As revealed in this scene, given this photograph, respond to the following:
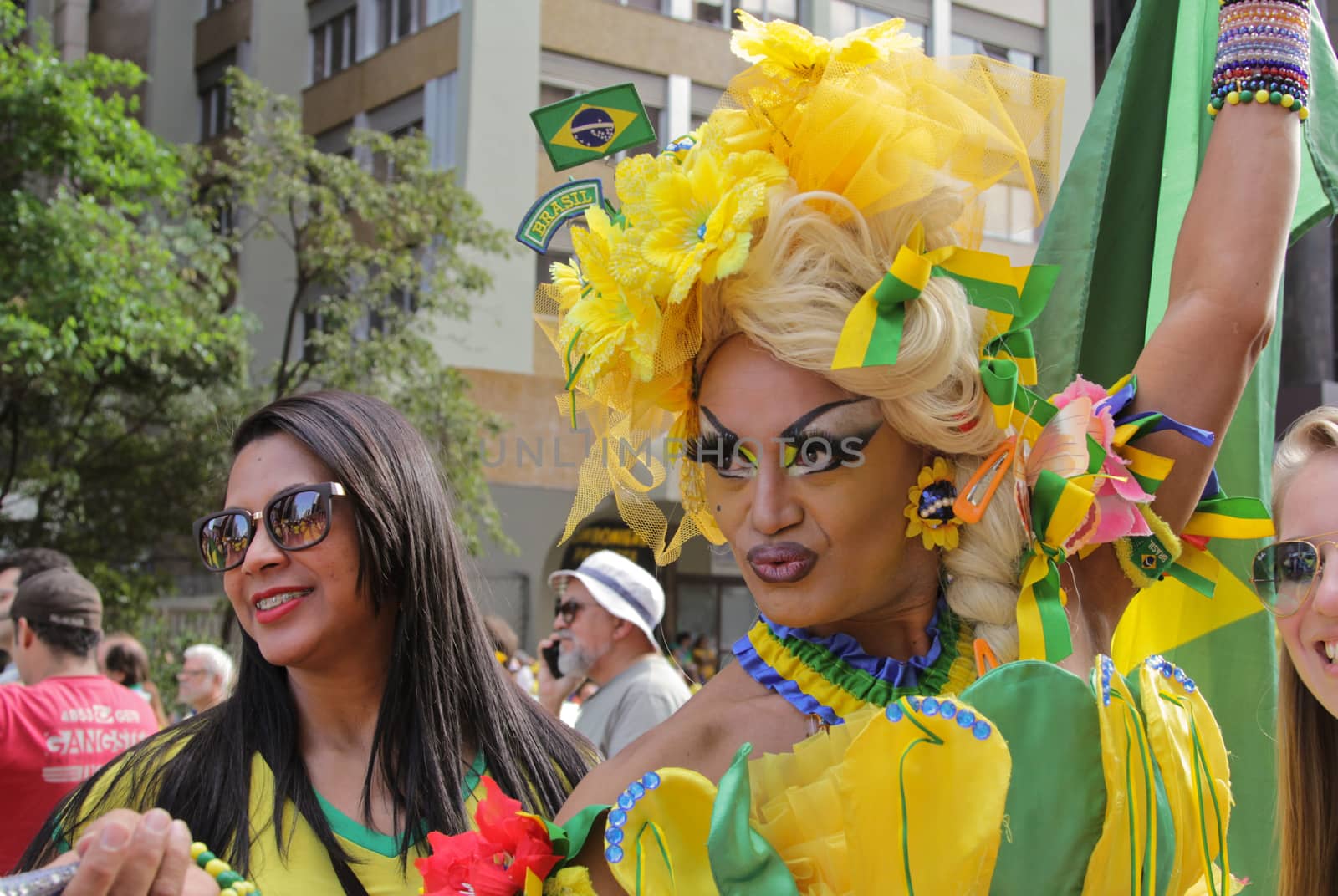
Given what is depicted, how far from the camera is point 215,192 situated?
1181 centimetres

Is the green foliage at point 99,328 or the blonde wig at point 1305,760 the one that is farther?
the green foliage at point 99,328

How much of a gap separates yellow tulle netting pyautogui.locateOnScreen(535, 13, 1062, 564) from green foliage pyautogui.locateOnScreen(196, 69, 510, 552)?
9746 mm

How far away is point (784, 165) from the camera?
1.65 meters

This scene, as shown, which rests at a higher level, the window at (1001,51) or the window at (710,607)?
the window at (1001,51)

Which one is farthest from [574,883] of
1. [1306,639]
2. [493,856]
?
[1306,639]

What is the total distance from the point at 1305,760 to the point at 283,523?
5.44ft

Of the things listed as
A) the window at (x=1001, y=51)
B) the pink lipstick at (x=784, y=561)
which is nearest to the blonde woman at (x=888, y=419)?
the pink lipstick at (x=784, y=561)

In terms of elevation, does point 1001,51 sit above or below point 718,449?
above

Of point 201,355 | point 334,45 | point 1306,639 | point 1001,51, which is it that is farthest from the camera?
point 334,45

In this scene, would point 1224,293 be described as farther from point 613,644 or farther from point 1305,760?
point 613,644

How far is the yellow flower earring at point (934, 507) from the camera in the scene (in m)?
1.59

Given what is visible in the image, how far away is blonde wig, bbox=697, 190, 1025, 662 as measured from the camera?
61.1 inches

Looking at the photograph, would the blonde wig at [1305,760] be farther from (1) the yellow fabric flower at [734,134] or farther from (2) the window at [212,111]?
(2) the window at [212,111]

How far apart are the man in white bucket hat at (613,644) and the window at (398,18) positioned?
12108 millimetres
